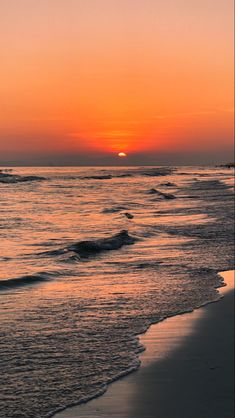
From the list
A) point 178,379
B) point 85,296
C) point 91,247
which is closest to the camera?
point 178,379

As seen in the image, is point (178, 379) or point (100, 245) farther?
point (100, 245)

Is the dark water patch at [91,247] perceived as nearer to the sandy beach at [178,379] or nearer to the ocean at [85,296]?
the ocean at [85,296]

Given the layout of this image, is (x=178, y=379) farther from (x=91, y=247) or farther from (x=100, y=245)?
(x=100, y=245)

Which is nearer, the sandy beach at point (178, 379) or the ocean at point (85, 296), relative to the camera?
the sandy beach at point (178, 379)

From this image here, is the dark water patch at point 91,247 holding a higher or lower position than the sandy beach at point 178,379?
higher

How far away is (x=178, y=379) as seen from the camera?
5645mm

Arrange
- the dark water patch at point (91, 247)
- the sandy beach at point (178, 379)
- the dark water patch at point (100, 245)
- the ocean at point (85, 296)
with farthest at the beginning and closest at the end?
the dark water patch at point (100, 245), the dark water patch at point (91, 247), the ocean at point (85, 296), the sandy beach at point (178, 379)

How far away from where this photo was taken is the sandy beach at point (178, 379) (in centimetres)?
488

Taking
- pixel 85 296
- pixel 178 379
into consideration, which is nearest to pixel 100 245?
pixel 85 296

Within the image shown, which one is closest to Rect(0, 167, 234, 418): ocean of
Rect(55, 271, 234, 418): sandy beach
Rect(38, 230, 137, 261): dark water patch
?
Rect(38, 230, 137, 261): dark water patch

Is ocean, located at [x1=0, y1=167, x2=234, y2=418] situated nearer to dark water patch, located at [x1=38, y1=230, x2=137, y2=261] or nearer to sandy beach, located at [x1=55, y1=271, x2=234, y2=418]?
dark water patch, located at [x1=38, y1=230, x2=137, y2=261]

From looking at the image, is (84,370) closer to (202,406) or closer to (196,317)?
(202,406)

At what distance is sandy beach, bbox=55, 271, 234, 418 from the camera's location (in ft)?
16.0

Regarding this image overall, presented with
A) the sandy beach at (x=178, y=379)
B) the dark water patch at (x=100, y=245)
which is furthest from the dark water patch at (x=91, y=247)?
the sandy beach at (x=178, y=379)
